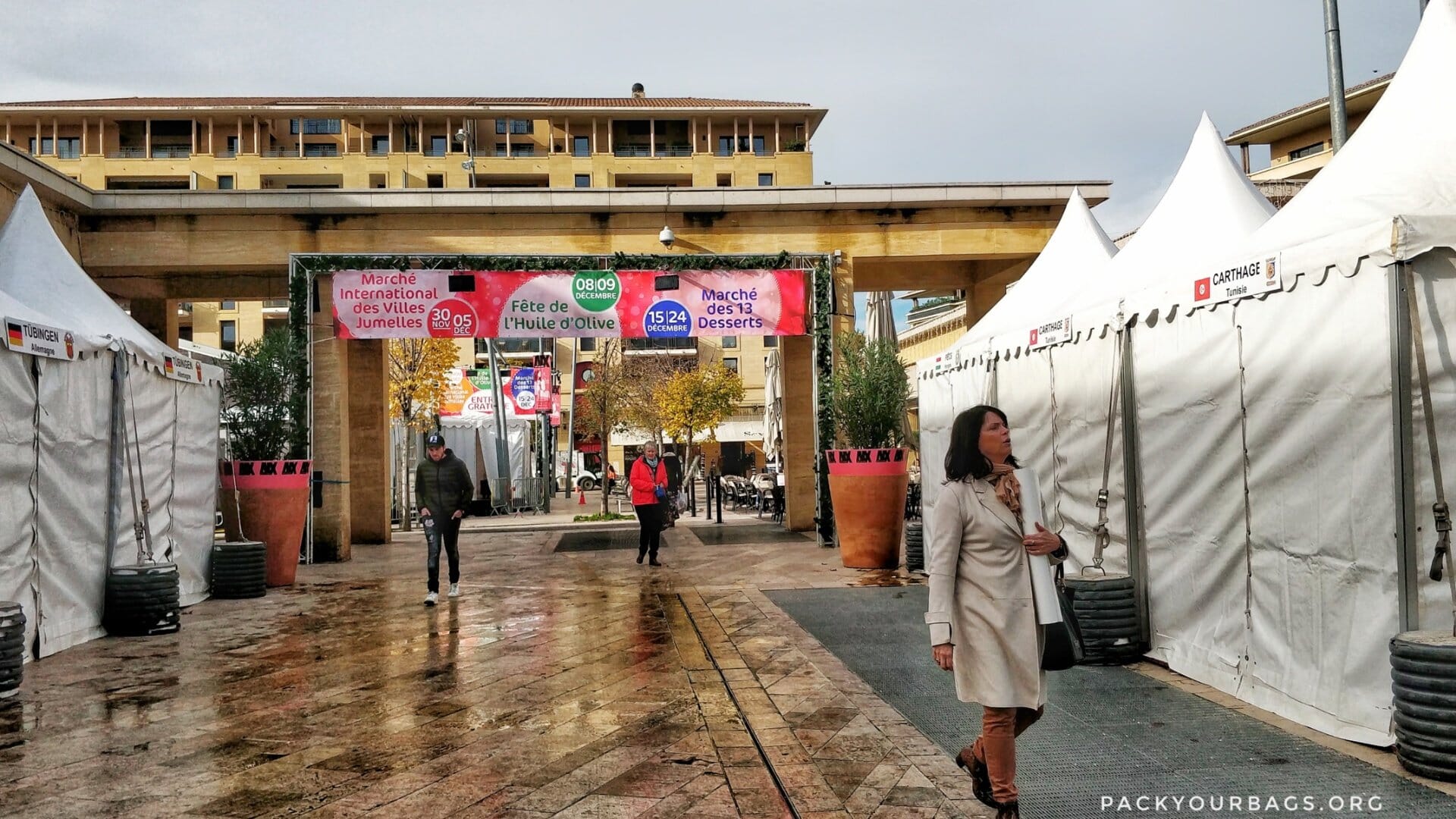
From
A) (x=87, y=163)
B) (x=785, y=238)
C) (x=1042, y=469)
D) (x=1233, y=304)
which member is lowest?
(x=1042, y=469)

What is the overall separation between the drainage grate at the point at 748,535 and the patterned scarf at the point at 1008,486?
12.9 m

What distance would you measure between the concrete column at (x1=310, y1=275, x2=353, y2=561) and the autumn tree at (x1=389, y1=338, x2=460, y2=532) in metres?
7.10

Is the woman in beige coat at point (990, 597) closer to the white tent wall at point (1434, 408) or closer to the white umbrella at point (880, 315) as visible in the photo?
the white tent wall at point (1434, 408)

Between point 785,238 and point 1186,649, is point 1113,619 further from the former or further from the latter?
point 785,238

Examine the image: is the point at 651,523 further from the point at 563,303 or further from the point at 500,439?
the point at 500,439

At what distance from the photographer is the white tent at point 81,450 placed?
8.12 m

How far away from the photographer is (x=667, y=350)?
6431 centimetres

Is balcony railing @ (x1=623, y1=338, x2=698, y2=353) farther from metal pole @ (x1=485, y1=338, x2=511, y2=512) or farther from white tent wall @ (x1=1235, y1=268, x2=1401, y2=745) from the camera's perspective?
white tent wall @ (x1=1235, y1=268, x2=1401, y2=745)

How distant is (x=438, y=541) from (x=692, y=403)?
36210mm

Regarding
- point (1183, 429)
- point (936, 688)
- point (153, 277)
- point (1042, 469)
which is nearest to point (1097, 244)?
point (1042, 469)

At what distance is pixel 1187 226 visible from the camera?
850 centimetres

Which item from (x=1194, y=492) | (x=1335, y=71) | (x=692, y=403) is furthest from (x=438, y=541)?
(x=692, y=403)

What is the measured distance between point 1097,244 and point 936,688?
6060 millimetres

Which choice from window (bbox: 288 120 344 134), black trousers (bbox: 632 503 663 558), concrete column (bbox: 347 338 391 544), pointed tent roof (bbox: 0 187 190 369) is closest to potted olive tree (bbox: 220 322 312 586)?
pointed tent roof (bbox: 0 187 190 369)
